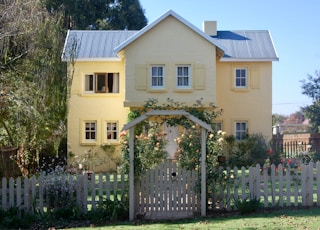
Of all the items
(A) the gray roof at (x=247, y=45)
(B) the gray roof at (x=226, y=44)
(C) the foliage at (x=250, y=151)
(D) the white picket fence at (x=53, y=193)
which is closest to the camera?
(D) the white picket fence at (x=53, y=193)

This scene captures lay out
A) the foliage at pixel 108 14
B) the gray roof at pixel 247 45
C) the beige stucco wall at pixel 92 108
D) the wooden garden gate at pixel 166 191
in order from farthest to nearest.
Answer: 1. the foliage at pixel 108 14
2. the gray roof at pixel 247 45
3. the beige stucco wall at pixel 92 108
4. the wooden garden gate at pixel 166 191

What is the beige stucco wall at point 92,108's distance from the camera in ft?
81.0

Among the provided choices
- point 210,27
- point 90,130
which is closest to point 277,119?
point 210,27

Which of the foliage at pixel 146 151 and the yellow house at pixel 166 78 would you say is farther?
the yellow house at pixel 166 78

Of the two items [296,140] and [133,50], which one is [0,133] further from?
[296,140]

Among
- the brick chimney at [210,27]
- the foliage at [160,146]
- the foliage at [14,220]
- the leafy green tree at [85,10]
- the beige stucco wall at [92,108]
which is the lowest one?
the foliage at [14,220]

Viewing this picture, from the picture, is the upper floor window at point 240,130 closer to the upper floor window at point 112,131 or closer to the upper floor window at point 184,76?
the upper floor window at point 184,76

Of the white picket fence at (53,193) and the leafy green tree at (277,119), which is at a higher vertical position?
the leafy green tree at (277,119)

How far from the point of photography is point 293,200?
504 inches

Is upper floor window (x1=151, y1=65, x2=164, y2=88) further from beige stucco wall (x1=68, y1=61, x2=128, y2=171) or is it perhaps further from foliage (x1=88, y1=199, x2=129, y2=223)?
foliage (x1=88, y1=199, x2=129, y2=223)

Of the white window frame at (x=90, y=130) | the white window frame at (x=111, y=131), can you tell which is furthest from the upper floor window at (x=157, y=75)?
the white window frame at (x=90, y=130)

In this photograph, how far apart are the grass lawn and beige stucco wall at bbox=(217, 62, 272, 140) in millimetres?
13843

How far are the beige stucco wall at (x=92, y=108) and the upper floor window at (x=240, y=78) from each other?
20.0 ft

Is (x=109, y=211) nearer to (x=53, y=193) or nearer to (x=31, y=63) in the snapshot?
(x=53, y=193)
